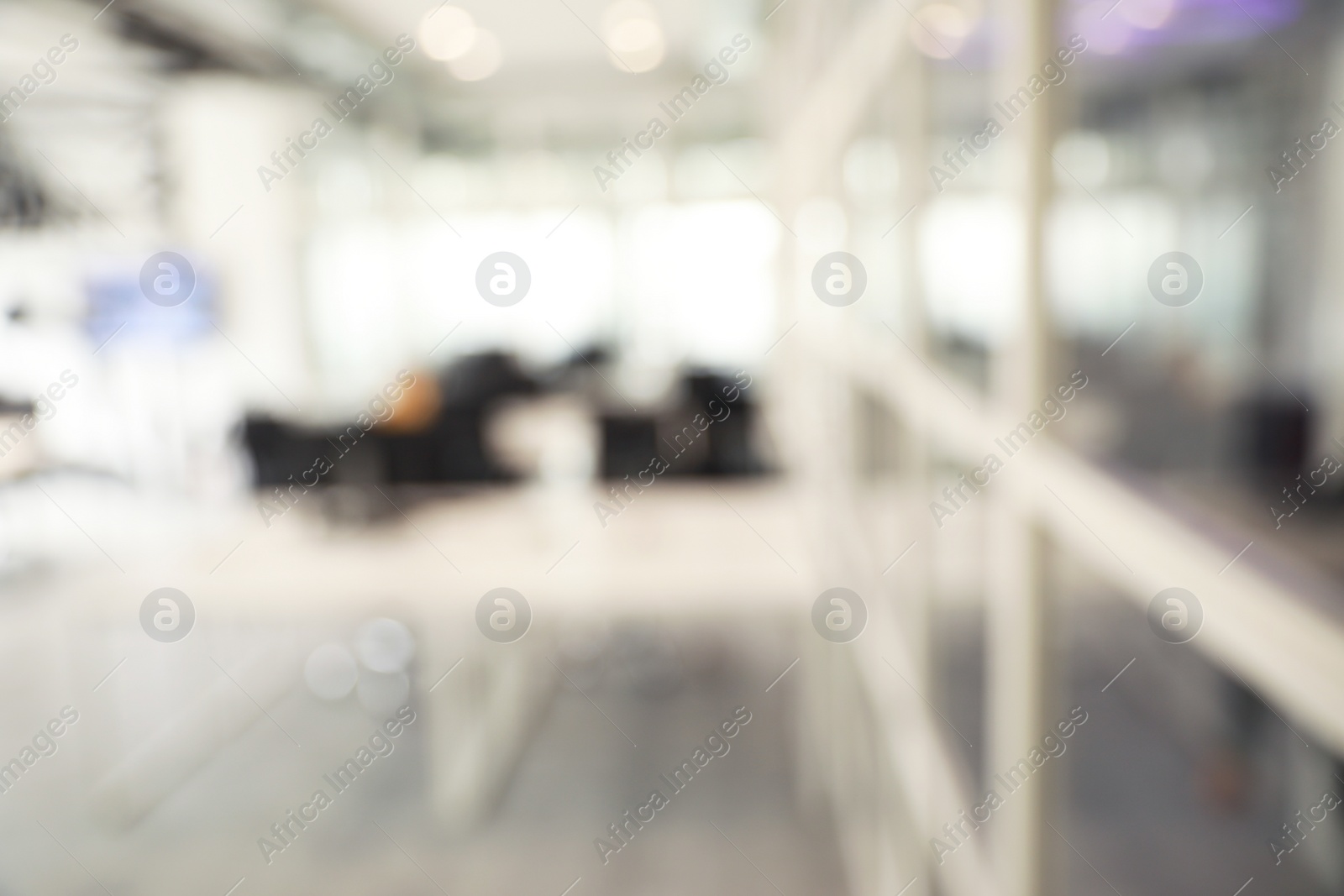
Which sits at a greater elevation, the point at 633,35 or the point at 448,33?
the point at 448,33

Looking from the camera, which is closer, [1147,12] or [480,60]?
[1147,12]

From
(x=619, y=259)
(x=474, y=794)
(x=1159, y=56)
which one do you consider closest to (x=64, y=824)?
(x=474, y=794)

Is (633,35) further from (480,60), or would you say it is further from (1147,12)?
(1147,12)

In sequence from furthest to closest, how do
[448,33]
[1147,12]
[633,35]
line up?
[633,35]
[448,33]
[1147,12]

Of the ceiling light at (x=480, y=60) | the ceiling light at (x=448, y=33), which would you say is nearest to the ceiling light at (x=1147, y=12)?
the ceiling light at (x=448, y=33)

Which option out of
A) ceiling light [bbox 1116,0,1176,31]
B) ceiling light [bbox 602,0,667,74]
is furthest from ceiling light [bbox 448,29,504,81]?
ceiling light [bbox 1116,0,1176,31]

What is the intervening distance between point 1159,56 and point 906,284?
81 centimetres

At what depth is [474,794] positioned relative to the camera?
3.42m

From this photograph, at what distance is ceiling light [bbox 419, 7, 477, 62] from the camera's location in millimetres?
6391

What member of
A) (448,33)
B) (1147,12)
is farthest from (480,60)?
(1147,12)

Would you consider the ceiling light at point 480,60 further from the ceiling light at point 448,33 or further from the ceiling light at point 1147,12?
Answer: the ceiling light at point 1147,12

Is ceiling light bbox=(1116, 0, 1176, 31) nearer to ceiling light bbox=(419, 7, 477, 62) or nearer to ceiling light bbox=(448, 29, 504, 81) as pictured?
ceiling light bbox=(419, 7, 477, 62)

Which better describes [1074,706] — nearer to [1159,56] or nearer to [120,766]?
[1159,56]

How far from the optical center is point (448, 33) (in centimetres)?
689
